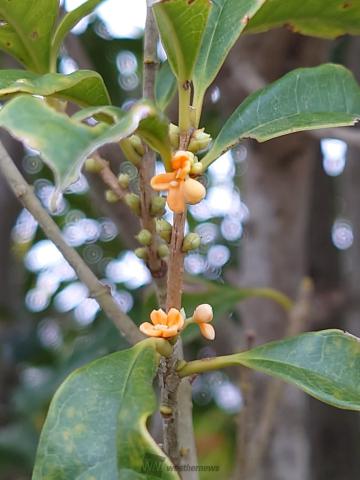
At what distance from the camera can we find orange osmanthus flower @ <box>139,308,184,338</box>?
1.71ft

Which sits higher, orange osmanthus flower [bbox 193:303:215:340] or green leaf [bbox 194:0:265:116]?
green leaf [bbox 194:0:265:116]

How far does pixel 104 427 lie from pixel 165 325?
8 centimetres

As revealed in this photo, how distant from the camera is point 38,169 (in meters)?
1.92

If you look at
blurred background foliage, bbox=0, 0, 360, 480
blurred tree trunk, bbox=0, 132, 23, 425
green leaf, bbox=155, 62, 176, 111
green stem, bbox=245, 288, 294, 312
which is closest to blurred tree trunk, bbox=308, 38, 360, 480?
blurred background foliage, bbox=0, 0, 360, 480

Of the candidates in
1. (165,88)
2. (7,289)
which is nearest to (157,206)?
(165,88)

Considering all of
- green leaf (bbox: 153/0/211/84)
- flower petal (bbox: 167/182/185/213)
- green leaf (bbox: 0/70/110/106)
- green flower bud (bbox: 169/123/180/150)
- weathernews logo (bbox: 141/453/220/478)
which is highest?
green leaf (bbox: 153/0/211/84)

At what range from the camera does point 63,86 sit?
537 millimetres

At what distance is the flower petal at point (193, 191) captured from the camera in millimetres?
491

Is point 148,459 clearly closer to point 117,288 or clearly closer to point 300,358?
point 300,358

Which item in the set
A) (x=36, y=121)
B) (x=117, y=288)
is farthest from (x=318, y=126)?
(x=117, y=288)

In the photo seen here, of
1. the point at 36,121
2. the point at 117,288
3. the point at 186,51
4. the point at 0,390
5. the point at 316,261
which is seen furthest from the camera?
the point at 316,261

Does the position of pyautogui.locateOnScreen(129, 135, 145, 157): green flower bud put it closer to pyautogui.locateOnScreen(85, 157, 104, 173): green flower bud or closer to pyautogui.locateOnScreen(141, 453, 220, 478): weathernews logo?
pyautogui.locateOnScreen(85, 157, 104, 173): green flower bud

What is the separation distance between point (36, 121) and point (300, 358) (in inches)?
11.1

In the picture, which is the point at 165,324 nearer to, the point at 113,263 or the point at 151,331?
the point at 151,331
